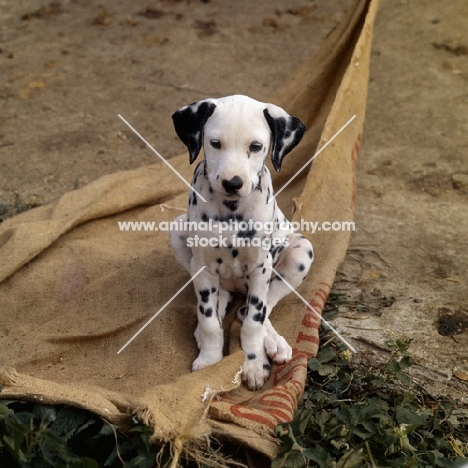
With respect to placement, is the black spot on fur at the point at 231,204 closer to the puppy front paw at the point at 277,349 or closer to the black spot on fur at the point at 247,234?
the black spot on fur at the point at 247,234

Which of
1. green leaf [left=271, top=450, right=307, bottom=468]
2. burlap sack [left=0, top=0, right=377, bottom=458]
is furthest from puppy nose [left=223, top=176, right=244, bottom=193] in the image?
green leaf [left=271, top=450, right=307, bottom=468]

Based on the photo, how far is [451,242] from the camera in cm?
488

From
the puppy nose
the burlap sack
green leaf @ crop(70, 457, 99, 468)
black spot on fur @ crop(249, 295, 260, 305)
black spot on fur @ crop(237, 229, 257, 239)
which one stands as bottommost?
the burlap sack

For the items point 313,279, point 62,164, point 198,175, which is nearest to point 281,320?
point 313,279

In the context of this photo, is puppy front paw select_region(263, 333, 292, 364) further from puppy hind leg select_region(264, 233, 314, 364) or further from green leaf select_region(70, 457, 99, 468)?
green leaf select_region(70, 457, 99, 468)

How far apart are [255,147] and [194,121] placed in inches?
13.8

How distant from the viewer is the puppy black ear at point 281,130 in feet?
10.6

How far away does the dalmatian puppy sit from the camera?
123 inches

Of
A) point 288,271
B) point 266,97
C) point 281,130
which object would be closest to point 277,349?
point 288,271

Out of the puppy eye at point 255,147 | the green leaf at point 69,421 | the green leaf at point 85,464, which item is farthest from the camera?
the puppy eye at point 255,147

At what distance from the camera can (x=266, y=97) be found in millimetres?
6883

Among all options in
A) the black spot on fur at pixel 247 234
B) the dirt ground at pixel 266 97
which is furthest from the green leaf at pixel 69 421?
the dirt ground at pixel 266 97

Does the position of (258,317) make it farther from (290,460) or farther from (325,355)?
(290,460)

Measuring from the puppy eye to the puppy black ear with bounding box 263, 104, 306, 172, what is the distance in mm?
144
